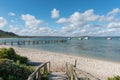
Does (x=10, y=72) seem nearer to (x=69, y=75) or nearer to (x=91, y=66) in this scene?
(x=69, y=75)

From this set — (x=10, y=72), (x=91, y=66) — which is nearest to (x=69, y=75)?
(x=10, y=72)

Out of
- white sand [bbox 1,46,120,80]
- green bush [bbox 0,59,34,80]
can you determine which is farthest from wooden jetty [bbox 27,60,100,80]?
white sand [bbox 1,46,120,80]

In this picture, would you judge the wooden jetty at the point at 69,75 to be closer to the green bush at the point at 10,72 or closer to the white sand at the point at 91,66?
the green bush at the point at 10,72

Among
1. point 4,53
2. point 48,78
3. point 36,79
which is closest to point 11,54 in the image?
point 4,53

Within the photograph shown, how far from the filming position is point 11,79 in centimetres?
717

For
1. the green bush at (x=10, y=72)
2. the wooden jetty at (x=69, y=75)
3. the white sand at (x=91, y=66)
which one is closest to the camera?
the wooden jetty at (x=69, y=75)

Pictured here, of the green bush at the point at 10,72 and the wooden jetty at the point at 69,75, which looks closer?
the wooden jetty at the point at 69,75

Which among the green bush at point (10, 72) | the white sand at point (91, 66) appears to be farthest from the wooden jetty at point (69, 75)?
the white sand at point (91, 66)

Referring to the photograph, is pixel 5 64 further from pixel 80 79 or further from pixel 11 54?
pixel 11 54

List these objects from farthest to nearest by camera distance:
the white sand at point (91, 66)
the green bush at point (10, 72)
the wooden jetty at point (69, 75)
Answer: the white sand at point (91, 66) → the green bush at point (10, 72) → the wooden jetty at point (69, 75)

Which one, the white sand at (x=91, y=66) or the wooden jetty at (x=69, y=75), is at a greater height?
the wooden jetty at (x=69, y=75)

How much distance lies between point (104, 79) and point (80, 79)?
11.3ft

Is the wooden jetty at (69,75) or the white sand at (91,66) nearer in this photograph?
the wooden jetty at (69,75)

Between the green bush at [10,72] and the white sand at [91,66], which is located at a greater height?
the green bush at [10,72]
